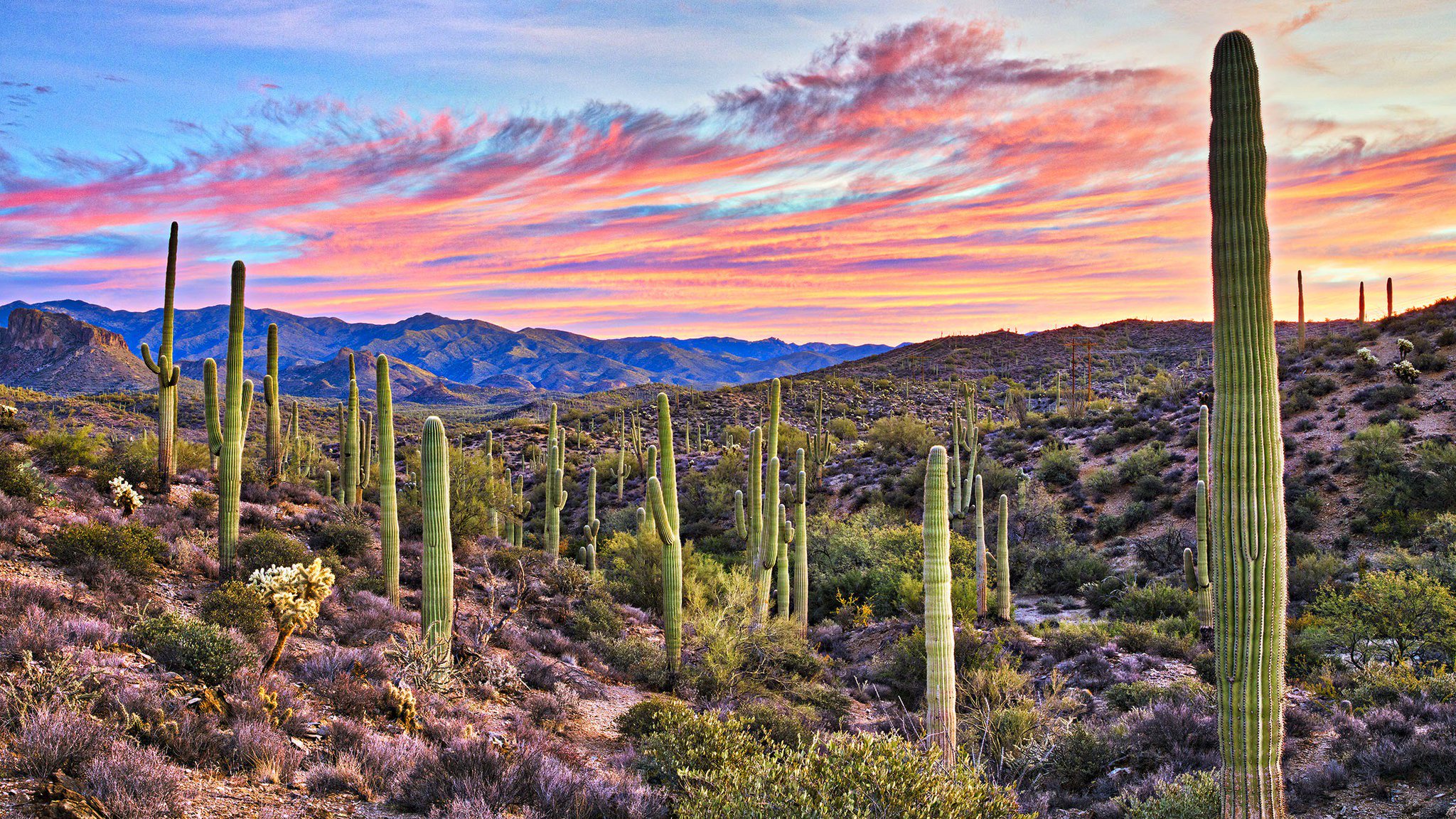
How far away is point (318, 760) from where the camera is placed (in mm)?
6648

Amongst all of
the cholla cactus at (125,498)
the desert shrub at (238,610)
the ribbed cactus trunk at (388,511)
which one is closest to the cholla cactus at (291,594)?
the desert shrub at (238,610)

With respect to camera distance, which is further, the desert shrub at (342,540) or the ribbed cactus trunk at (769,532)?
the ribbed cactus trunk at (769,532)

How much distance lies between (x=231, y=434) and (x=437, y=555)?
4649 mm

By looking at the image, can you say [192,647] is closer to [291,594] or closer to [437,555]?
[291,594]

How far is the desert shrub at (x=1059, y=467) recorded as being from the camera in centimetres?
2794

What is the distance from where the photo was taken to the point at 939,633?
9070mm

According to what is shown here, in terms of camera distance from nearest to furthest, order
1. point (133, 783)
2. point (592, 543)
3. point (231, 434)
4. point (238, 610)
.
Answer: point (133, 783) → point (238, 610) → point (231, 434) → point (592, 543)

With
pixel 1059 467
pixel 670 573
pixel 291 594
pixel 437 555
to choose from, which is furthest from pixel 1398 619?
pixel 1059 467

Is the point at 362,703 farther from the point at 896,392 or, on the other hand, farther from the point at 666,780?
the point at 896,392

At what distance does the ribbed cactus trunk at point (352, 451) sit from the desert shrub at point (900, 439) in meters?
21.9

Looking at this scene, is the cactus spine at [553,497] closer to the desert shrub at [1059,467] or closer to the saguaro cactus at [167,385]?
the saguaro cactus at [167,385]

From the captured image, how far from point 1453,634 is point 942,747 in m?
7.89

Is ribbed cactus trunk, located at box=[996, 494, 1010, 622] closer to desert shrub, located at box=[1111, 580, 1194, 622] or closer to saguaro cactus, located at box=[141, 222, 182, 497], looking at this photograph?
desert shrub, located at box=[1111, 580, 1194, 622]

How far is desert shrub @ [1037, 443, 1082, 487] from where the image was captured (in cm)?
2794
